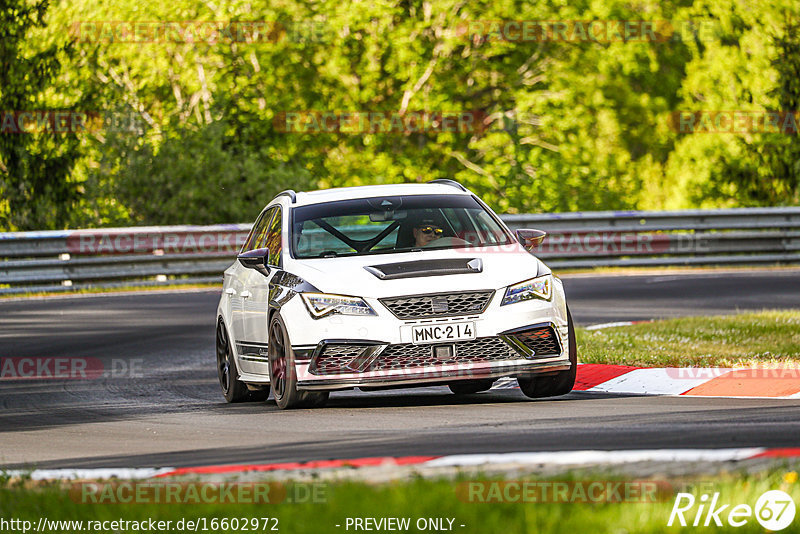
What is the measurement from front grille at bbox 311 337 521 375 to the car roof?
6.47ft

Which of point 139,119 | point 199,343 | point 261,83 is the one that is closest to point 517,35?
point 261,83

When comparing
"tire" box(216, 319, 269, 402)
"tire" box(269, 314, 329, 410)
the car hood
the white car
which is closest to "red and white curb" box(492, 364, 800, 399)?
the white car

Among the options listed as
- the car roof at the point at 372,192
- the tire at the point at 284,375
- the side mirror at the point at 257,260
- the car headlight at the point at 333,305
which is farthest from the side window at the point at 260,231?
the car headlight at the point at 333,305

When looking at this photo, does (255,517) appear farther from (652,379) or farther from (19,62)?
(19,62)

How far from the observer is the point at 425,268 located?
1002cm

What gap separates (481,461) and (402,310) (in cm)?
316

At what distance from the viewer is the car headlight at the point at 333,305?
984 cm

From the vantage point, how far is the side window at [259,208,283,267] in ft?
36.2

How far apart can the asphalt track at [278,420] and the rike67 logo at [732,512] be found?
1.88 meters

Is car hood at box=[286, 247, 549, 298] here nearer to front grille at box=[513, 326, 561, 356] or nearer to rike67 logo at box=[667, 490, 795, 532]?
front grille at box=[513, 326, 561, 356]

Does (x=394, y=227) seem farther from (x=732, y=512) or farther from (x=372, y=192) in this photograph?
(x=732, y=512)

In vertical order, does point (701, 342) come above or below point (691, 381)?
below

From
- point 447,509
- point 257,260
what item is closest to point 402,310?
point 257,260

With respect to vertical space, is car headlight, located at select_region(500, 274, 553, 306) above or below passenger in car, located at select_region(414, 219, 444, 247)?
below
